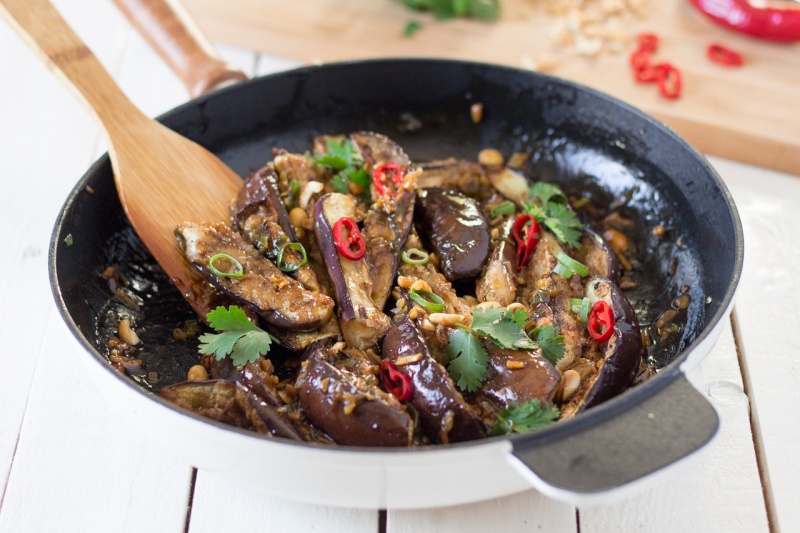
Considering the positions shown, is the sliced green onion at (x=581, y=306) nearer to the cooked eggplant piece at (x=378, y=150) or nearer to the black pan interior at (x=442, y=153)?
the black pan interior at (x=442, y=153)

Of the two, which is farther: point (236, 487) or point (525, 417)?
point (236, 487)

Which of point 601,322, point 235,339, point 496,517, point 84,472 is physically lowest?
point 496,517

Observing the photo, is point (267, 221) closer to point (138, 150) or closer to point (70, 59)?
point (138, 150)

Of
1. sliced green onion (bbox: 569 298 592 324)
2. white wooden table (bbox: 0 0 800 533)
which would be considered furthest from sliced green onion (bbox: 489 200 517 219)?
white wooden table (bbox: 0 0 800 533)

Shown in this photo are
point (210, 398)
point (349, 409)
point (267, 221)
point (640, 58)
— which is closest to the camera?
point (349, 409)

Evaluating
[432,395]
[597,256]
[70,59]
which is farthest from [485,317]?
[70,59]

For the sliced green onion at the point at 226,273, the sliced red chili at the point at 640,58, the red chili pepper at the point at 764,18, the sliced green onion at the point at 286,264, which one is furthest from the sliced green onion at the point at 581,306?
the red chili pepper at the point at 764,18
